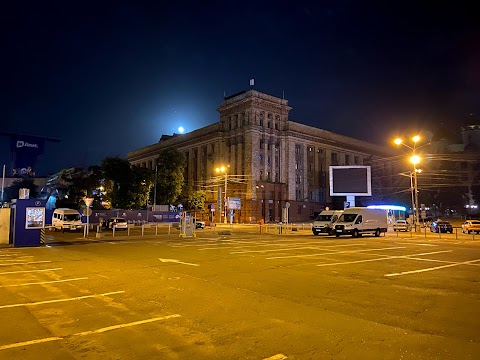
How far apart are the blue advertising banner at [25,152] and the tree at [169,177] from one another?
Answer: 1926 centimetres

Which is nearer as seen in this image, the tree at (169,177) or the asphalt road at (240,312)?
the asphalt road at (240,312)

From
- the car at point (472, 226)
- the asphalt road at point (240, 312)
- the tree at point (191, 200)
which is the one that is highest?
the tree at point (191, 200)

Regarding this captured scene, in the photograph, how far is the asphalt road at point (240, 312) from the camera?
521cm

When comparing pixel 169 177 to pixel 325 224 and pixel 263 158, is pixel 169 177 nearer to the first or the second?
pixel 263 158

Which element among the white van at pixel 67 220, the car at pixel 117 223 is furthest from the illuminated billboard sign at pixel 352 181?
the white van at pixel 67 220

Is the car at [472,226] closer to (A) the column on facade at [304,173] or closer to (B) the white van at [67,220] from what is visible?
(A) the column on facade at [304,173]

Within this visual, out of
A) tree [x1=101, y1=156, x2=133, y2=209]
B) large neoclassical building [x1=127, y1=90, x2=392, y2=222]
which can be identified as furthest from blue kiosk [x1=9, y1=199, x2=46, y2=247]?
large neoclassical building [x1=127, y1=90, x2=392, y2=222]

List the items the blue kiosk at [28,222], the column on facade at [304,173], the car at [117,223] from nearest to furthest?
the blue kiosk at [28,222], the car at [117,223], the column on facade at [304,173]

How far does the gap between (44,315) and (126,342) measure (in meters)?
2.57

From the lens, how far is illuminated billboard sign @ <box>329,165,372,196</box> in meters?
56.0

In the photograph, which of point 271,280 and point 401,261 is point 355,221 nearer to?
point 401,261

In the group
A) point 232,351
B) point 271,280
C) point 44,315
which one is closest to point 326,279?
point 271,280

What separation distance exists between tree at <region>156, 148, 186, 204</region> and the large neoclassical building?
27.6 ft

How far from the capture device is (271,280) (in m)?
10.5
